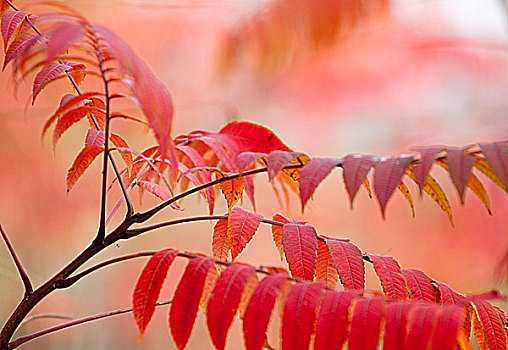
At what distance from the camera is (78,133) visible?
1.58 metres

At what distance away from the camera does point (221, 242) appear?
20.3 inches

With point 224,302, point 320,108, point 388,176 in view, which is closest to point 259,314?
point 224,302

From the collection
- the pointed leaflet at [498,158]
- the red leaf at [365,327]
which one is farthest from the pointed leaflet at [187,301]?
the pointed leaflet at [498,158]

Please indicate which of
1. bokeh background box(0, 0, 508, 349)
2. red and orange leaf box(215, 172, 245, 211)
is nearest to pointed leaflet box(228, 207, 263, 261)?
red and orange leaf box(215, 172, 245, 211)

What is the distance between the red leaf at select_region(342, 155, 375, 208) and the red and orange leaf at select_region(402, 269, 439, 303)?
167 mm

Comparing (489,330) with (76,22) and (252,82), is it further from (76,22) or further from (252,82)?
(252,82)

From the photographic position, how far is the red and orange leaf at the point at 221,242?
51cm

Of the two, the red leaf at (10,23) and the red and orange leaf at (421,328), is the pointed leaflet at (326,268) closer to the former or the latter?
the red and orange leaf at (421,328)

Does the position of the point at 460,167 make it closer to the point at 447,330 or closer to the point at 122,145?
the point at 447,330

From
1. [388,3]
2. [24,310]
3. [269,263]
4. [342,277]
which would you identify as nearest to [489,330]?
[342,277]

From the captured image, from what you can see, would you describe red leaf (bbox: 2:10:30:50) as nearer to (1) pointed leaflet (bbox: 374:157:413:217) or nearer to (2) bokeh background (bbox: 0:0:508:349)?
(1) pointed leaflet (bbox: 374:157:413:217)

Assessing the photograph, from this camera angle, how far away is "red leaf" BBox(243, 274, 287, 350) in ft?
1.12

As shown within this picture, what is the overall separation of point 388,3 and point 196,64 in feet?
2.63

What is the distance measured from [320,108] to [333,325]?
64.6 inches
